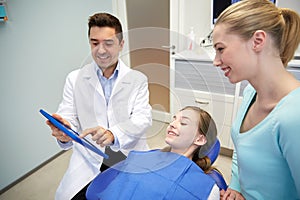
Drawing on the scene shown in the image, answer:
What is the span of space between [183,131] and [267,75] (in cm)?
40

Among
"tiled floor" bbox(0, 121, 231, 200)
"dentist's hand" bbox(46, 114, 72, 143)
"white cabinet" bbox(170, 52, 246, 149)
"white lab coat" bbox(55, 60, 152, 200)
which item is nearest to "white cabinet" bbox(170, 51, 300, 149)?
"white cabinet" bbox(170, 52, 246, 149)

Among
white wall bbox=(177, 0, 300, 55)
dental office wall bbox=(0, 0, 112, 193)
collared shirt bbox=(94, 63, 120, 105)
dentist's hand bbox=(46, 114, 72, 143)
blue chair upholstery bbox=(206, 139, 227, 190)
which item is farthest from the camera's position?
white wall bbox=(177, 0, 300, 55)

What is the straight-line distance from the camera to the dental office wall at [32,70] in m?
1.50

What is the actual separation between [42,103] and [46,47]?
0.46 meters

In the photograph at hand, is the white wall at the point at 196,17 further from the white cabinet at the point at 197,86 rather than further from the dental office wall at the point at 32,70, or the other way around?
the white cabinet at the point at 197,86

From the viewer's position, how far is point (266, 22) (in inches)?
21.5

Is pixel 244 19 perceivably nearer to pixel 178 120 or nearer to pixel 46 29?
pixel 178 120

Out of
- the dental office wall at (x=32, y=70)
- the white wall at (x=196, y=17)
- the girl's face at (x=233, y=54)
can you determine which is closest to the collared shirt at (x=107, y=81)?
the girl's face at (x=233, y=54)

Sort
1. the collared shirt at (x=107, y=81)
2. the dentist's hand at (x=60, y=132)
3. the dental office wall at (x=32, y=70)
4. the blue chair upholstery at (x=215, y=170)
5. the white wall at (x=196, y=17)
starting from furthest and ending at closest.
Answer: the white wall at (x=196, y=17) < the dental office wall at (x=32, y=70) < the collared shirt at (x=107, y=81) < the blue chair upholstery at (x=215, y=170) < the dentist's hand at (x=60, y=132)

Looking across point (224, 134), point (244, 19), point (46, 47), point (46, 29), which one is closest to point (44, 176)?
point (46, 47)

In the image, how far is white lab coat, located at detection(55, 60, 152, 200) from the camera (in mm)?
919

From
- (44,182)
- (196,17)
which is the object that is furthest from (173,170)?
(196,17)

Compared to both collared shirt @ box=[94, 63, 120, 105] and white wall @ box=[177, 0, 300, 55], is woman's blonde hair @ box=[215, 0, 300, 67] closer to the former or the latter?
collared shirt @ box=[94, 63, 120, 105]

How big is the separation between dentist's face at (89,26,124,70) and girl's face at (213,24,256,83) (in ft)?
1.40
